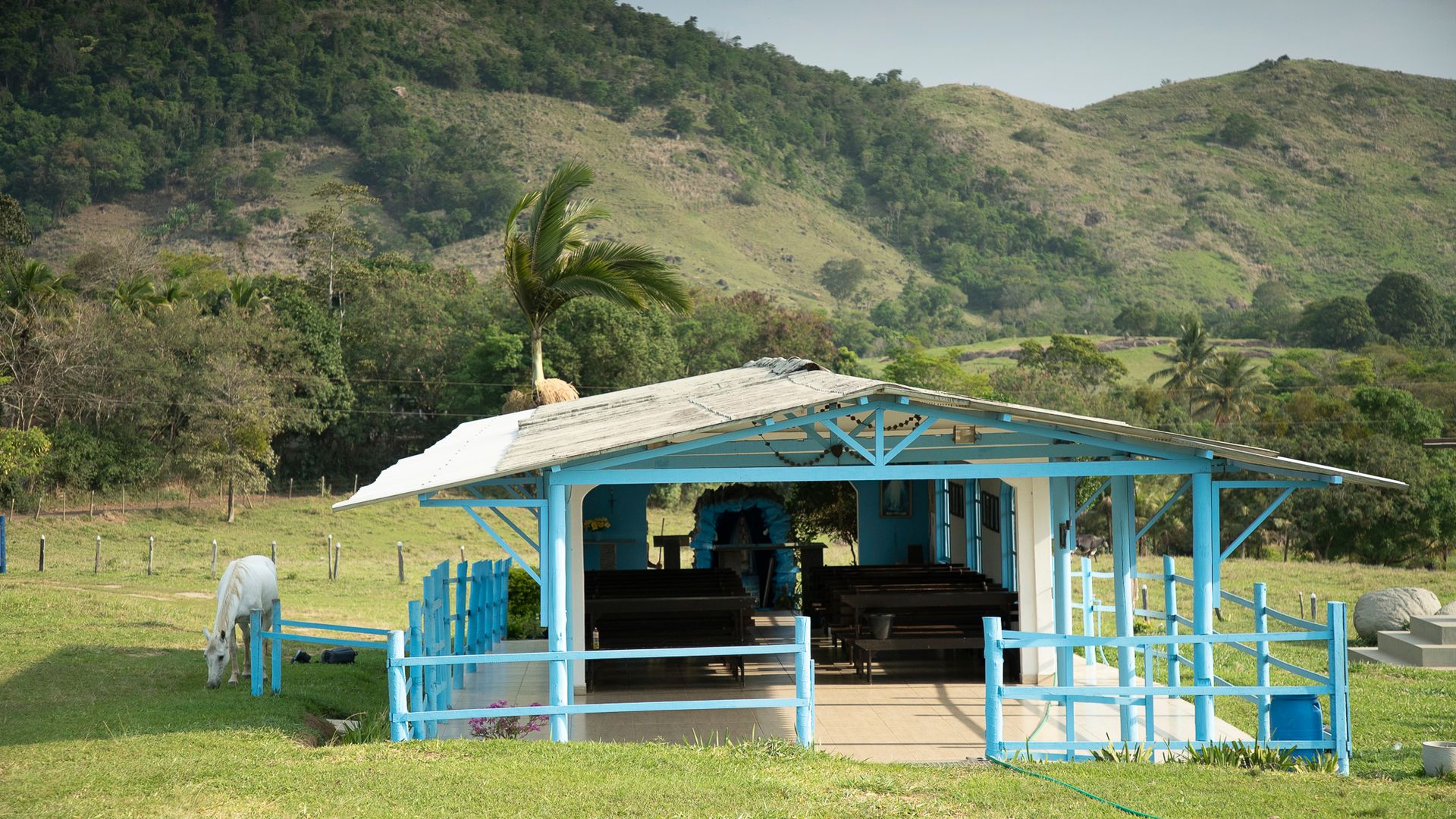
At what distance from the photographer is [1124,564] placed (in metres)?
10.5

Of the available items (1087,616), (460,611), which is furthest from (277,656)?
(1087,616)

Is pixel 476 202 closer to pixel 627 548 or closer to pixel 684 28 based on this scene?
pixel 684 28

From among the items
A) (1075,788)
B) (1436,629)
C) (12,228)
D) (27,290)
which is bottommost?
(1436,629)

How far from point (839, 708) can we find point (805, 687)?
7.66ft

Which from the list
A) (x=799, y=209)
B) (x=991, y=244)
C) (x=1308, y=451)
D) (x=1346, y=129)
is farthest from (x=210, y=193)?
(x=1346, y=129)

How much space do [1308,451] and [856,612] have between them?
117 ft

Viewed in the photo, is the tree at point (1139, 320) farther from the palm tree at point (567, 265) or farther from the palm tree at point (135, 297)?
the palm tree at point (567, 265)

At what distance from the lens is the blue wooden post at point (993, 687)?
344 inches

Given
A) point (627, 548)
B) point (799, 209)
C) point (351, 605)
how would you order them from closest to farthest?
point (627, 548)
point (351, 605)
point (799, 209)

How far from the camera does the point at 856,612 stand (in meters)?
13.0

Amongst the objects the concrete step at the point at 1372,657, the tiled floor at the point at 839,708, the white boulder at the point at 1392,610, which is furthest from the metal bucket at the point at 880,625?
the white boulder at the point at 1392,610

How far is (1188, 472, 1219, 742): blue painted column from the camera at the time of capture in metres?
9.71

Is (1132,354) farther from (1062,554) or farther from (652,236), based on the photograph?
(1062,554)

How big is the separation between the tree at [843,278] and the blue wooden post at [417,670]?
3858 inches
